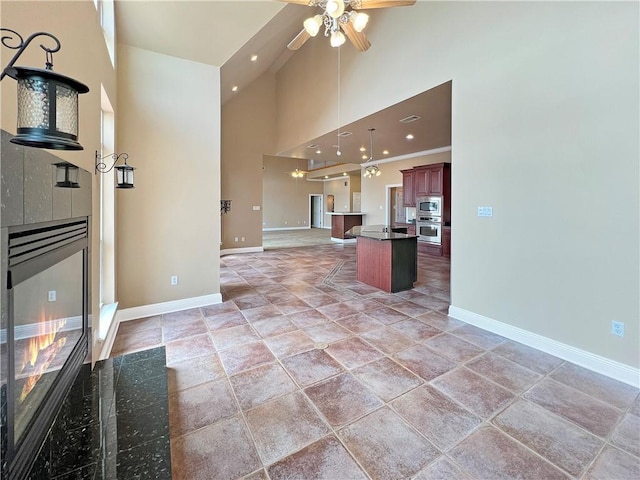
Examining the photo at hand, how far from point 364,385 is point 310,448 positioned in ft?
2.25

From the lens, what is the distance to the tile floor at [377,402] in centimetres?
152

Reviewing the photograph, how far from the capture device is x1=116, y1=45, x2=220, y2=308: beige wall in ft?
11.2

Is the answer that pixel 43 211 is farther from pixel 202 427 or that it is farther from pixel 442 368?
pixel 442 368

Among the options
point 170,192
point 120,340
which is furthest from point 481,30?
point 120,340

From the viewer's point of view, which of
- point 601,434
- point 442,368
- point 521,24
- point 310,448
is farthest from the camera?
point 521,24

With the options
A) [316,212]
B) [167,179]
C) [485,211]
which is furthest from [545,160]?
[316,212]

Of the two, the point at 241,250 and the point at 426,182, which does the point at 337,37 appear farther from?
the point at 241,250

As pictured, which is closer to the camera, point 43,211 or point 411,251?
point 43,211

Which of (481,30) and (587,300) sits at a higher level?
(481,30)

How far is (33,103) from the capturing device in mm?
923

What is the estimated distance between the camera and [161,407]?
1.63 metres

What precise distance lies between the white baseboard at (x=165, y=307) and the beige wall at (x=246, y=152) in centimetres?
423

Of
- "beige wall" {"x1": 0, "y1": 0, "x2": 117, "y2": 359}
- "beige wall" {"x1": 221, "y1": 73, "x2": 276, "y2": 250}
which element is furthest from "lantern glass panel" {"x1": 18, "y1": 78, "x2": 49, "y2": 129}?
"beige wall" {"x1": 221, "y1": 73, "x2": 276, "y2": 250}

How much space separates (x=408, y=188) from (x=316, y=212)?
9912mm
